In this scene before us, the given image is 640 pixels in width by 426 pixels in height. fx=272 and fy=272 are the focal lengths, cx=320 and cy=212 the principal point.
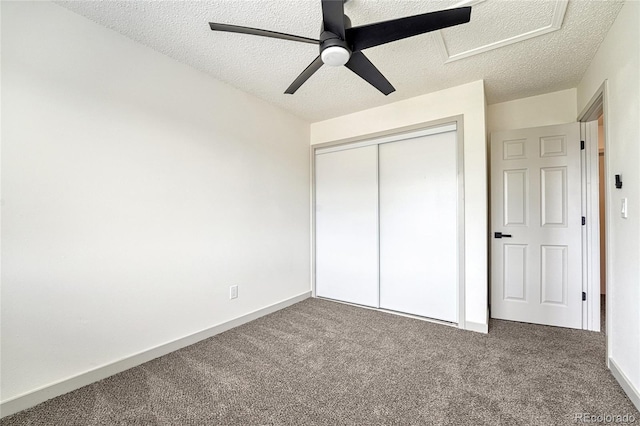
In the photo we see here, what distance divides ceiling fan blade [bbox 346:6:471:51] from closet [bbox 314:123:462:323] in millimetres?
1554

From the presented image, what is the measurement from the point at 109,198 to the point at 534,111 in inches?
159

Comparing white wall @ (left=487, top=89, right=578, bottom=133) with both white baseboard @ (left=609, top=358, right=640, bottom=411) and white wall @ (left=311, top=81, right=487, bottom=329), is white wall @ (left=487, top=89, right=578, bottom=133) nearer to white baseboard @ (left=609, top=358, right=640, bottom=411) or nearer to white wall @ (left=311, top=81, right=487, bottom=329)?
white wall @ (left=311, top=81, right=487, bottom=329)

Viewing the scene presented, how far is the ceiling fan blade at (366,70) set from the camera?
159 centimetres

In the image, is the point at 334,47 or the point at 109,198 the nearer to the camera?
the point at 334,47

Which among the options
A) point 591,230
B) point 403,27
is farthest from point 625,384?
point 403,27

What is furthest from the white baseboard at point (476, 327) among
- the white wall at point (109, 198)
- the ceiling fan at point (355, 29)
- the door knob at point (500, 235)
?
the ceiling fan at point (355, 29)

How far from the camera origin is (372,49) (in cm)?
A: 212

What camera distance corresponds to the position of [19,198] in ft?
5.04

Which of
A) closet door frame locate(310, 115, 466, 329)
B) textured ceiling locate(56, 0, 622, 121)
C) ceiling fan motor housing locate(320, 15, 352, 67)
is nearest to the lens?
ceiling fan motor housing locate(320, 15, 352, 67)

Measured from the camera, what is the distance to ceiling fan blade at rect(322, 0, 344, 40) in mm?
1244

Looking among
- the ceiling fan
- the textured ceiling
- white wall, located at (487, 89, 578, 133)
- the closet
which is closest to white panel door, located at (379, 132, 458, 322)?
the closet

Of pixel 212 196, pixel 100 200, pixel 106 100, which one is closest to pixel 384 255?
pixel 212 196

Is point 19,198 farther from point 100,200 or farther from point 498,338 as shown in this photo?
point 498,338

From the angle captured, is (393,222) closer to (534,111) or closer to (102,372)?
(534,111)
